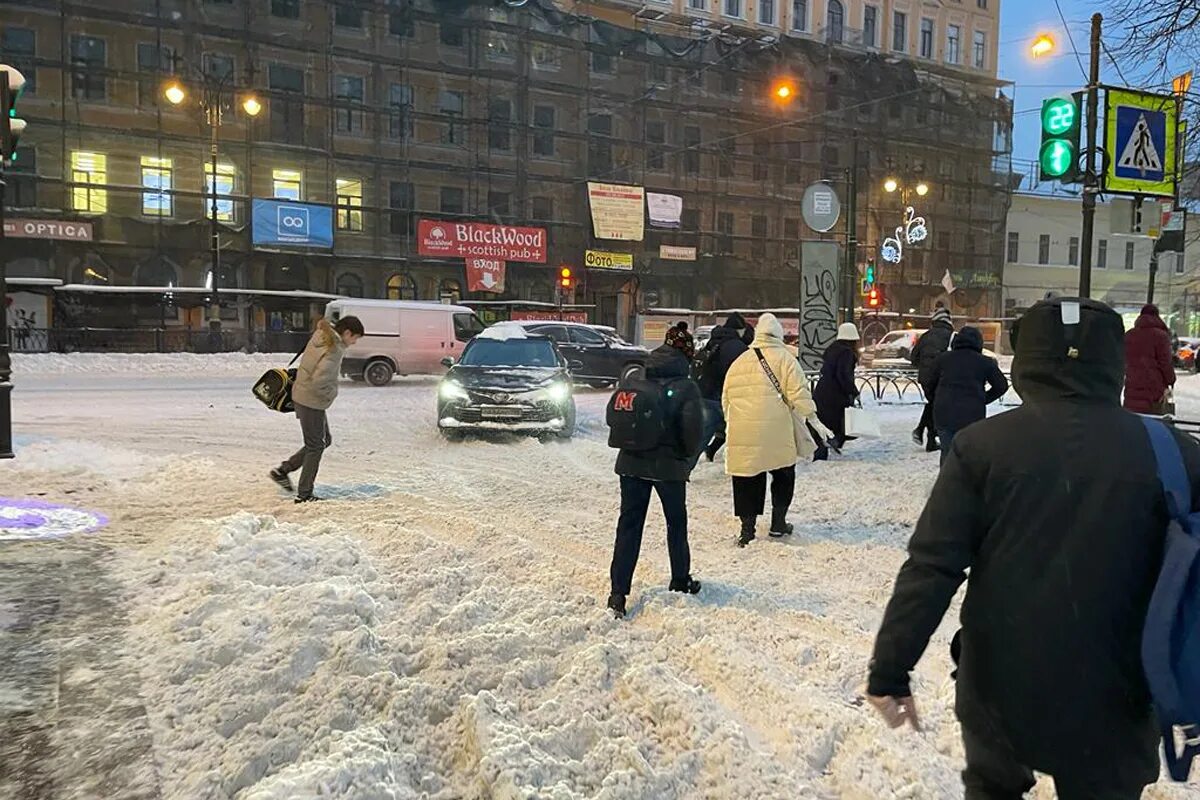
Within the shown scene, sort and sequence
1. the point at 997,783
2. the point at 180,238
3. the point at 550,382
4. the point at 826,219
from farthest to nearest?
the point at 180,238, the point at 826,219, the point at 550,382, the point at 997,783

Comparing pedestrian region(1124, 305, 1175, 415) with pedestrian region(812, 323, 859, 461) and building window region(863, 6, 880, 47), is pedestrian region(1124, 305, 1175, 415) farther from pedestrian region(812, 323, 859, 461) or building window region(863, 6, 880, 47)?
building window region(863, 6, 880, 47)

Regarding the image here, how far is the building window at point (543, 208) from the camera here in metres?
43.2

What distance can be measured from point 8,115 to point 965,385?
9.45 m

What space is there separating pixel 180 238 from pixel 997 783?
3839 centimetres

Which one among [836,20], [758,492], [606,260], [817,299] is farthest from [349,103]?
[758,492]

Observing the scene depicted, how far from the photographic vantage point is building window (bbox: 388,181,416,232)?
40.2 metres

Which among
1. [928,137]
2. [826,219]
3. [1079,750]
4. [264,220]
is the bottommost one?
[1079,750]

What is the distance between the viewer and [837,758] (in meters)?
3.55

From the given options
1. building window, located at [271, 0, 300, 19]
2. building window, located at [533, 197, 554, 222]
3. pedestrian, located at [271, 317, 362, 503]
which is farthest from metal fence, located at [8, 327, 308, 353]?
pedestrian, located at [271, 317, 362, 503]

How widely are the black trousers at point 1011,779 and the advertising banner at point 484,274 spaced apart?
124ft

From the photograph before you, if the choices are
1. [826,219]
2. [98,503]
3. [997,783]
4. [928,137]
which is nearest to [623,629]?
[997,783]

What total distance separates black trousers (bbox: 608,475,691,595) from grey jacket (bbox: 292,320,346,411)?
12.4 feet

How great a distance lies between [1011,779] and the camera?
2.20 m

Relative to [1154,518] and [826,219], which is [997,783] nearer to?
[1154,518]
